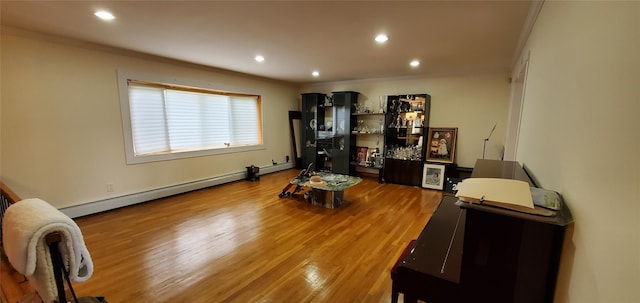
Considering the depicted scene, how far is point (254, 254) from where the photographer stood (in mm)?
2512

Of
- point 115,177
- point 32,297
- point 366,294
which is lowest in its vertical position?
A: point 366,294

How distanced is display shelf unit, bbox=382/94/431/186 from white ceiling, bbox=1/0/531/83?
1262 mm

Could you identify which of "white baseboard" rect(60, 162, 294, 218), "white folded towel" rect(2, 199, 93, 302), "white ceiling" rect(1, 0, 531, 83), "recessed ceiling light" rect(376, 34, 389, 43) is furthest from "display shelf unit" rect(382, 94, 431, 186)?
"white folded towel" rect(2, 199, 93, 302)

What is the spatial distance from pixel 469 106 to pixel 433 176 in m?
1.52

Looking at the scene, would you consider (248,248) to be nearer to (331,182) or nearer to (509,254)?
(331,182)

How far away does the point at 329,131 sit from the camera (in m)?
6.37

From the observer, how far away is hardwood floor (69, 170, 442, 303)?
1.99 meters

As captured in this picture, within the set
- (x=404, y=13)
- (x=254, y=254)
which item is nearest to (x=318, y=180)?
(x=254, y=254)

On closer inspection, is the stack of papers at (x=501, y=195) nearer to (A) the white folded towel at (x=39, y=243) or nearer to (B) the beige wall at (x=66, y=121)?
(A) the white folded towel at (x=39, y=243)

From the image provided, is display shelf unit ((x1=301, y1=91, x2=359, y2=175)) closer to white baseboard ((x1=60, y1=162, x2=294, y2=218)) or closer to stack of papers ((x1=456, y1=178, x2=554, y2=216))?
white baseboard ((x1=60, y1=162, x2=294, y2=218))

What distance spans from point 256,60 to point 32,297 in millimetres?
3498

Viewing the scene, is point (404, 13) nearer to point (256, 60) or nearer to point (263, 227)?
point (256, 60)

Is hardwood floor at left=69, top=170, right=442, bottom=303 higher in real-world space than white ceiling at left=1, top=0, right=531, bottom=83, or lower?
lower

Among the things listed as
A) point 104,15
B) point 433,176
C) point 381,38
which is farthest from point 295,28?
point 433,176
